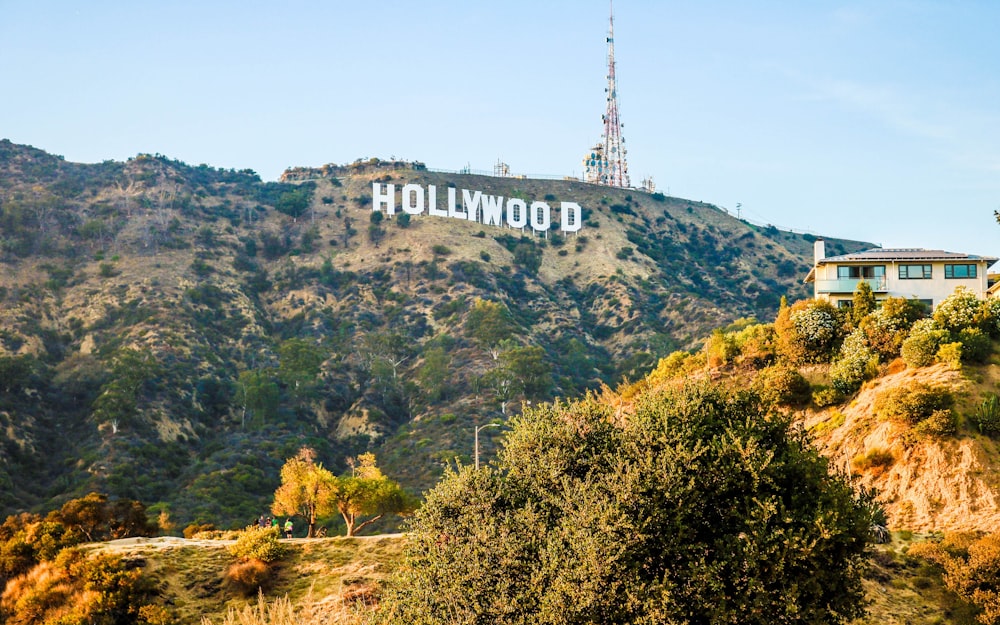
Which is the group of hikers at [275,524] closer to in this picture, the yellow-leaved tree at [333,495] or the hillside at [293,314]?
the yellow-leaved tree at [333,495]

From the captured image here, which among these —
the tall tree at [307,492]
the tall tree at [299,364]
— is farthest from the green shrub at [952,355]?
the tall tree at [299,364]

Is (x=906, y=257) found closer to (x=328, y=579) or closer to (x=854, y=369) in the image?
(x=854, y=369)

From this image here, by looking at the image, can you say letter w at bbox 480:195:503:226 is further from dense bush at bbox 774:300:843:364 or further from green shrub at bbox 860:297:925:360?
green shrub at bbox 860:297:925:360

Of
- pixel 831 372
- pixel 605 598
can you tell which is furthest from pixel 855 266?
pixel 605 598

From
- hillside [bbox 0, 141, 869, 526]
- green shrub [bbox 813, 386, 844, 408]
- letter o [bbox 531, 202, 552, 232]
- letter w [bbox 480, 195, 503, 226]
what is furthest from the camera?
letter w [bbox 480, 195, 503, 226]

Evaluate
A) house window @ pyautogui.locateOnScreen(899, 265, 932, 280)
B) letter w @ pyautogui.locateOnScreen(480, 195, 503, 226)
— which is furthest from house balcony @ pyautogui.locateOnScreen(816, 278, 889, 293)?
letter w @ pyautogui.locateOnScreen(480, 195, 503, 226)

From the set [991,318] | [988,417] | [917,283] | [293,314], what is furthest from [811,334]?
[293,314]

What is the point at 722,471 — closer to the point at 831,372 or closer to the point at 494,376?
the point at 831,372
